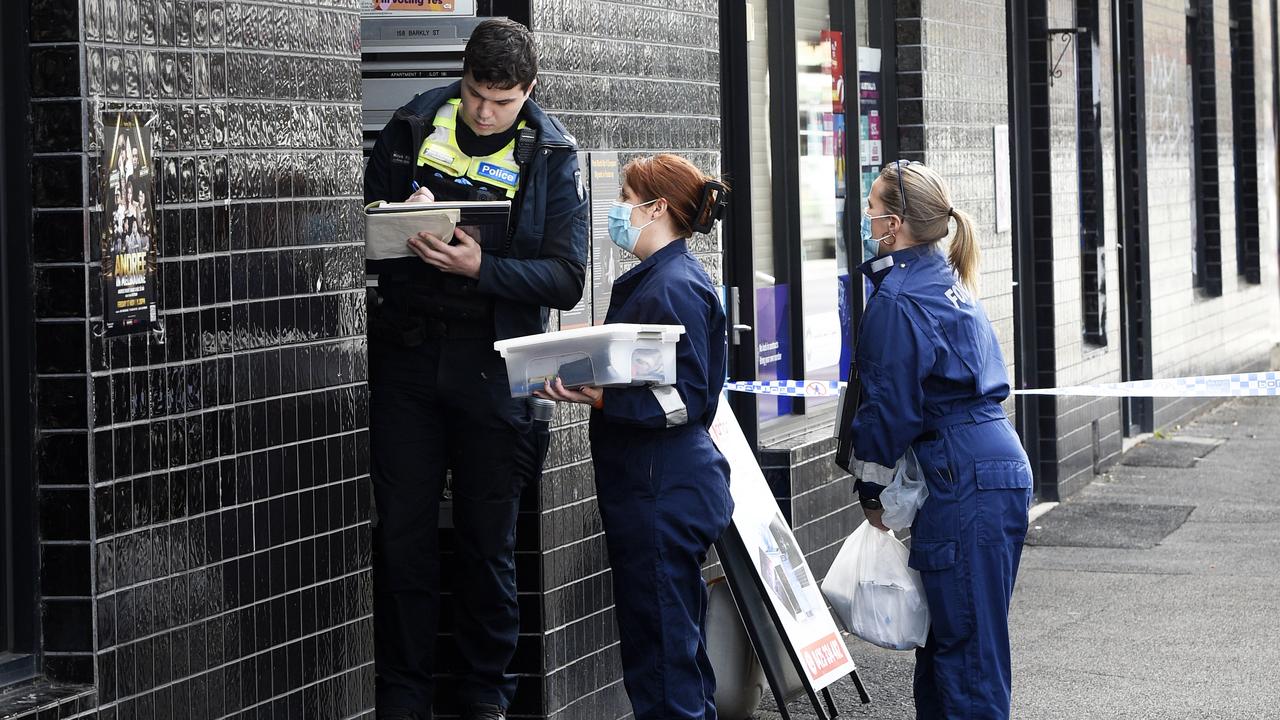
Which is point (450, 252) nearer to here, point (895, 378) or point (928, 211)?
point (895, 378)

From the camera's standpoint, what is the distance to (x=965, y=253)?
17.8 feet

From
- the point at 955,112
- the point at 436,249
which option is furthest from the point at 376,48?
the point at 955,112

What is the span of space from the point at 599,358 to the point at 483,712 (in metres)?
1.33

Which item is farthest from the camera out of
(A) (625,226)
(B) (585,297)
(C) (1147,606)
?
(C) (1147,606)

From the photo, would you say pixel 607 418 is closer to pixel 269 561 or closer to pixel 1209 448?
pixel 269 561

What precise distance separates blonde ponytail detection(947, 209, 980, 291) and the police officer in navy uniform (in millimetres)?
148

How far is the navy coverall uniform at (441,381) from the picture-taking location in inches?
207

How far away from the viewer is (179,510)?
429cm

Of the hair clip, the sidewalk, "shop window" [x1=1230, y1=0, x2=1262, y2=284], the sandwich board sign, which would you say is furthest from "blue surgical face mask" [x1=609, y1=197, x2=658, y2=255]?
"shop window" [x1=1230, y1=0, x2=1262, y2=284]

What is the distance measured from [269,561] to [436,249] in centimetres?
96

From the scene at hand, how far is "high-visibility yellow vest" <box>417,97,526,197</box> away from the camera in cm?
528

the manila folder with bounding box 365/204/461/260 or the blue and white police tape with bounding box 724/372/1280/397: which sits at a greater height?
the manila folder with bounding box 365/204/461/260

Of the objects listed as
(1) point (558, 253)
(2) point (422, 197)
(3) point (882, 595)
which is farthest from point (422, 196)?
(3) point (882, 595)

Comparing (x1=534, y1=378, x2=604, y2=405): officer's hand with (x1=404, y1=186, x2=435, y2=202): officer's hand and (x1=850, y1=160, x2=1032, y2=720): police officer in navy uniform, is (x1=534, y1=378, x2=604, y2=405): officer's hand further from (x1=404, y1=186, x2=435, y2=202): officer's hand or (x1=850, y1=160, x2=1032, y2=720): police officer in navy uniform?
(x1=850, y1=160, x2=1032, y2=720): police officer in navy uniform
